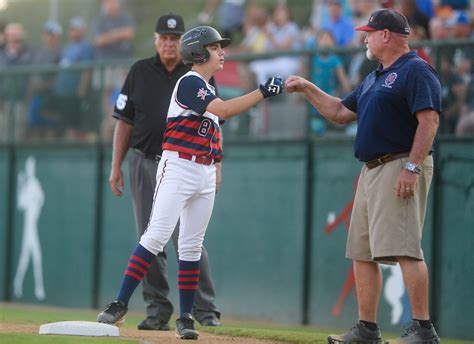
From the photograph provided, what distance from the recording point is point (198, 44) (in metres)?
7.11

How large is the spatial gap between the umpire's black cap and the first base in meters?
2.61

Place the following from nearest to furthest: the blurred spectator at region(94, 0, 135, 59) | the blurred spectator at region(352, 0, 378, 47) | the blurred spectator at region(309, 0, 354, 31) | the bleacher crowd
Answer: the bleacher crowd
the blurred spectator at region(352, 0, 378, 47)
the blurred spectator at region(309, 0, 354, 31)
the blurred spectator at region(94, 0, 135, 59)

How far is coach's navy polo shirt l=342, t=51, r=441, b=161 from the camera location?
6.64 m

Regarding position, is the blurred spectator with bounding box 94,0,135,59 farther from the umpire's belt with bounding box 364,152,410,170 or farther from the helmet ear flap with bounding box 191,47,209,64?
the umpire's belt with bounding box 364,152,410,170

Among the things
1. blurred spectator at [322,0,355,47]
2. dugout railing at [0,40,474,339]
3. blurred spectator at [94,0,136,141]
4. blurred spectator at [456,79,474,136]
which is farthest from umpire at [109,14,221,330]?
blurred spectator at [94,0,136,141]

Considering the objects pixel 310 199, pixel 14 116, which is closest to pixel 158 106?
pixel 310 199

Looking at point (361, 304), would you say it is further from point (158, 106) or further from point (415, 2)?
point (415, 2)

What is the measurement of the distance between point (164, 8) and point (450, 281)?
1085cm

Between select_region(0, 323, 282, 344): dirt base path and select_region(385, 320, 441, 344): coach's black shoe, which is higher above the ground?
select_region(385, 320, 441, 344): coach's black shoe

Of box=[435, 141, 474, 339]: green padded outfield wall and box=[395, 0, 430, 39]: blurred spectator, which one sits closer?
box=[435, 141, 474, 339]: green padded outfield wall

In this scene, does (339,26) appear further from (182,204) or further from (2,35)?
(2,35)

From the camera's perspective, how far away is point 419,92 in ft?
21.6

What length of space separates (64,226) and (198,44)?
22.0 ft

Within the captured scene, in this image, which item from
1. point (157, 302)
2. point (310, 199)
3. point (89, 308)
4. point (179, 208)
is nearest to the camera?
point (179, 208)
